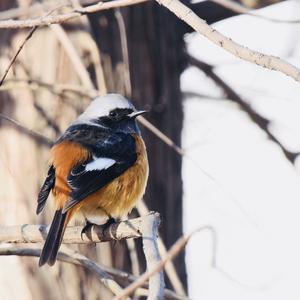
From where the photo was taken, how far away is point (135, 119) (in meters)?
5.25

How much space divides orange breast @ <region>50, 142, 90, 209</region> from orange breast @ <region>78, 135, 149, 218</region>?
174 mm

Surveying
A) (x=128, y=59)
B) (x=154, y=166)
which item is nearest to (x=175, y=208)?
(x=154, y=166)

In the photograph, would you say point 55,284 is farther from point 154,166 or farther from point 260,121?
point 260,121

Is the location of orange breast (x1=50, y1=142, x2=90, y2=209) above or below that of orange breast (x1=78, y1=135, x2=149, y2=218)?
above

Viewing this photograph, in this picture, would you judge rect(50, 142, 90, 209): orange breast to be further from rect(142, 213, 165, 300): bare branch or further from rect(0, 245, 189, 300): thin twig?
rect(142, 213, 165, 300): bare branch

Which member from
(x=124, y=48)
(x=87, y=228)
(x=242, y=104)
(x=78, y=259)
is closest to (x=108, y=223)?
(x=87, y=228)

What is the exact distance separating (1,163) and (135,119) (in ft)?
2.86

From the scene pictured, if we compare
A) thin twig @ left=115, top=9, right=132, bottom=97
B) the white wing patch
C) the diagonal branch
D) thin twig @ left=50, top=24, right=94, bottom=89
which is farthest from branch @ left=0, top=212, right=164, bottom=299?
the diagonal branch

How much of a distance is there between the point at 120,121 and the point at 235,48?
2231 millimetres

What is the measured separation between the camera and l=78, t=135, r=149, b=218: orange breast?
14.9 ft

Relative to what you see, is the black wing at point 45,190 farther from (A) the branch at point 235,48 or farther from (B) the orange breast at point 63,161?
(A) the branch at point 235,48

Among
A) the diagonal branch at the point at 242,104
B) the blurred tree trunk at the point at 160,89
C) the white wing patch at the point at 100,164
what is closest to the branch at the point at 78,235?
the white wing patch at the point at 100,164

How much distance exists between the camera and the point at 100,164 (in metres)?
4.52

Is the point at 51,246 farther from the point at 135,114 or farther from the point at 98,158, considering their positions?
the point at 135,114
